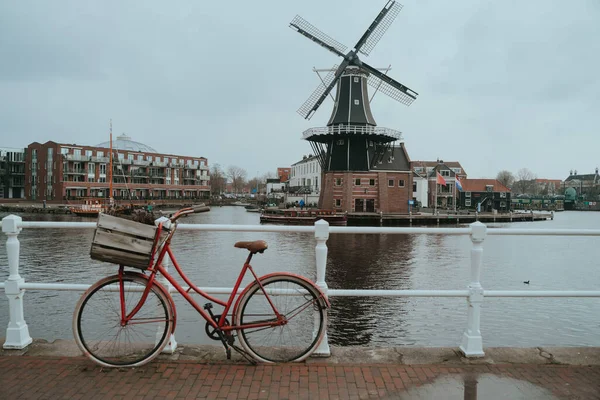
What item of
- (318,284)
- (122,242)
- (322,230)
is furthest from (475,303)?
(122,242)

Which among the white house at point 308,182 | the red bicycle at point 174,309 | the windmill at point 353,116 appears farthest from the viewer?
the white house at point 308,182

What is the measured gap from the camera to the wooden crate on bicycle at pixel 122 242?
2918mm

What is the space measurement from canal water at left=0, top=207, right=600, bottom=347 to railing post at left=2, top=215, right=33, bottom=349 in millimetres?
5808

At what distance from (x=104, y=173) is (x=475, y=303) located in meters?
80.0

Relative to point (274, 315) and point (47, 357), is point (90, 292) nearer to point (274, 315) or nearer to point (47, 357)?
point (47, 357)

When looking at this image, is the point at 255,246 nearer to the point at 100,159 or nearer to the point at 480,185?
the point at 100,159

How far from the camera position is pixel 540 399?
278 cm

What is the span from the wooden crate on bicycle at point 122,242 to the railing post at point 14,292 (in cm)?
98

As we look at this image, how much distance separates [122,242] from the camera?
9.70ft

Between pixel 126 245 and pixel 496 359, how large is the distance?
3126 millimetres

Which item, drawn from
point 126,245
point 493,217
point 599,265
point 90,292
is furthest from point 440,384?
point 493,217

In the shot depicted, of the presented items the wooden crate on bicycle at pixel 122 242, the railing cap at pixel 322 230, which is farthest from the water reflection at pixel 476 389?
the wooden crate on bicycle at pixel 122 242

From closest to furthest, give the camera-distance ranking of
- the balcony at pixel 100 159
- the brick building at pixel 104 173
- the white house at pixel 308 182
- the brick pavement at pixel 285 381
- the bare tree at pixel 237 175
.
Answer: the brick pavement at pixel 285 381
the white house at pixel 308 182
the brick building at pixel 104 173
the balcony at pixel 100 159
the bare tree at pixel 237 175

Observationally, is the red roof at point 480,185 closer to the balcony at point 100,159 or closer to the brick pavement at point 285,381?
the balcony at point 100,159
